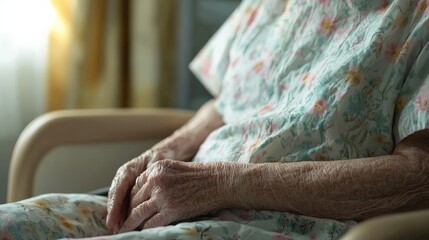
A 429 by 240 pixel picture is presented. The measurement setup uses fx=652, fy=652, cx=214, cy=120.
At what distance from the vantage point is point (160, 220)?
1.17 meters

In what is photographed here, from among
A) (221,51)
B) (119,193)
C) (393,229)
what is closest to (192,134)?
(221,51)

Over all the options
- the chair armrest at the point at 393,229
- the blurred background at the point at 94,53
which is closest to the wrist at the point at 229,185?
the chair armrest at the point at 393,229

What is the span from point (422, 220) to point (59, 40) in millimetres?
1278

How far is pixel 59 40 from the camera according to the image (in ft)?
6.06

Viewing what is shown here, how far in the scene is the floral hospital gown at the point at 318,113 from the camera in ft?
3.69

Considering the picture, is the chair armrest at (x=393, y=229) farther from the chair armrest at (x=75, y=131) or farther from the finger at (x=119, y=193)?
the chair armrest at (x=75, y=131)

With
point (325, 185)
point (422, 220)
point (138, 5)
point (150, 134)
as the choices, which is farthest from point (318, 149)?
point (138, 5)

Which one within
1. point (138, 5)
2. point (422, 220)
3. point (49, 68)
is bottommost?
point (422, 220)

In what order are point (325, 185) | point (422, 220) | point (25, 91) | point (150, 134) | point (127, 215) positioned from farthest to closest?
point (25, 91)
point (150, 134)
point (127, 215)
point (325, 185)
point (422, 220)

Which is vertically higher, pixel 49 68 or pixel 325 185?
pixel 49 68

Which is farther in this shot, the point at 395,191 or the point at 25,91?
the point at 25,91

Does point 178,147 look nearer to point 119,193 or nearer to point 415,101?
point 119,193

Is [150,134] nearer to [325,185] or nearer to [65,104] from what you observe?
[65,104]

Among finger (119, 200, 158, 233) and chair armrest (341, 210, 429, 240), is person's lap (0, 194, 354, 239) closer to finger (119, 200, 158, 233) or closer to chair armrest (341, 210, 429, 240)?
finger (119, 200, 158, 233)
